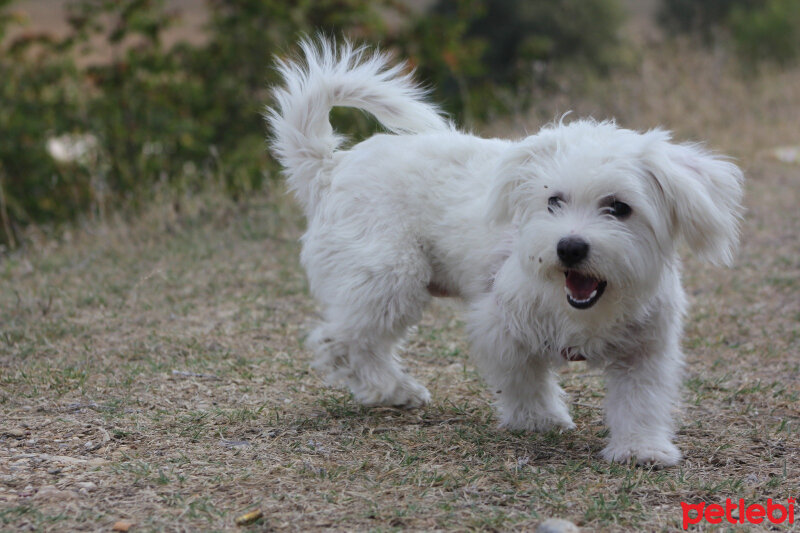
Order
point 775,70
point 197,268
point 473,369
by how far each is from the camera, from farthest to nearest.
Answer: point 775,70 < point 197,268 < point 473,369

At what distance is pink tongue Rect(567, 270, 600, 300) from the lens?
126 inches

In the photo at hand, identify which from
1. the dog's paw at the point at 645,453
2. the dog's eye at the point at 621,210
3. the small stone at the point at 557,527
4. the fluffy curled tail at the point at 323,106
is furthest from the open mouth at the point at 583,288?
the fluffy curled tail at the point at 323,106

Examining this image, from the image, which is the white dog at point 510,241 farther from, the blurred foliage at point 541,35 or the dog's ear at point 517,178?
the blurred foliage at point 541,35

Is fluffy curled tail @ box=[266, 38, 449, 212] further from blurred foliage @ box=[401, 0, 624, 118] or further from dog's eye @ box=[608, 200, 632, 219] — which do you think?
blurred foliage @ box=[401, 0, 624, 118]

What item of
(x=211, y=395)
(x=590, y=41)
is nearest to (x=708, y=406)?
(x=211, y=395)

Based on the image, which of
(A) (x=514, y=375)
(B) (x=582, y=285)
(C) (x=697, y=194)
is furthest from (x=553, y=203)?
(A) (x=514, y=375)

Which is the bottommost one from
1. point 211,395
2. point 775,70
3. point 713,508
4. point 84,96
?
point 211,395

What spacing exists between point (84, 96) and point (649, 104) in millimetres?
6658

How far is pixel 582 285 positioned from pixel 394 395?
3.61 ft

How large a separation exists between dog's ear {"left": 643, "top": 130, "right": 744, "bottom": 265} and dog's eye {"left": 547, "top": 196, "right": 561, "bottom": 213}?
1.09ft

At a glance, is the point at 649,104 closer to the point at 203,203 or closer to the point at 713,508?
the point at 203,203

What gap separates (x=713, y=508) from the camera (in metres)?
3.00

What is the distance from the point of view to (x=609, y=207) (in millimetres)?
3189

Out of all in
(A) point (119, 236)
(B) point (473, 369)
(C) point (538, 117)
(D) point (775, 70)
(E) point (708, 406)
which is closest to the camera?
(E) point (708, 406)
